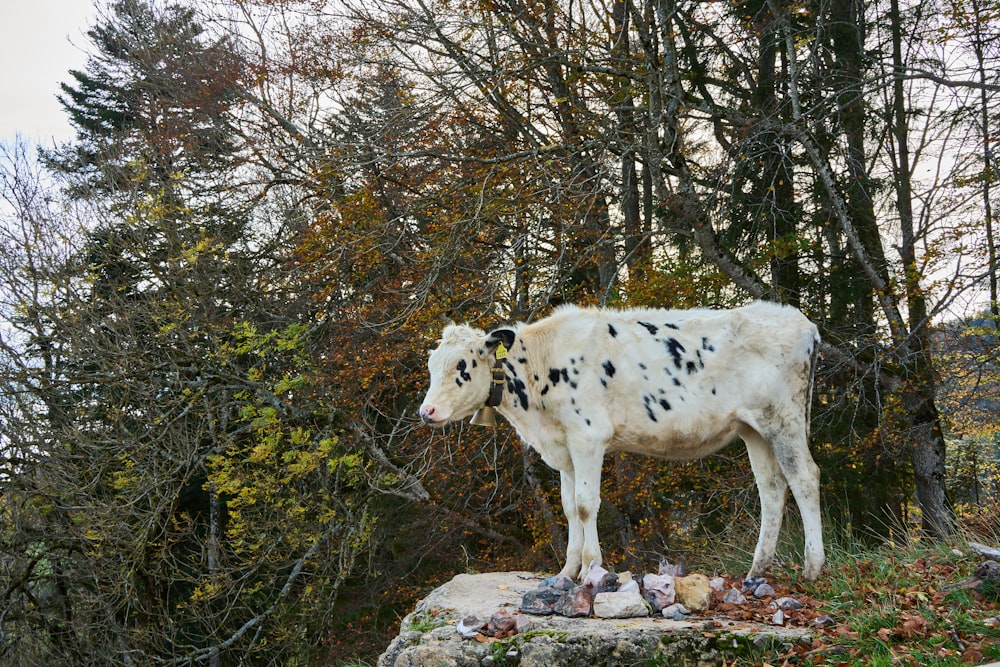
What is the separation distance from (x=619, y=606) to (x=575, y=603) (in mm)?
331

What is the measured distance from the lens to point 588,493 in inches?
284

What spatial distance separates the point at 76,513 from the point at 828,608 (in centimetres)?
1385

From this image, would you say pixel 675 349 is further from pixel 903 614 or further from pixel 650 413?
pixel 903 614

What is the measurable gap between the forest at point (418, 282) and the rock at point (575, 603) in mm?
3745

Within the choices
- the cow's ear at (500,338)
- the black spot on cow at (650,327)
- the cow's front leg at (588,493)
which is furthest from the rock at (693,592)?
the cow's ear at (500,338)

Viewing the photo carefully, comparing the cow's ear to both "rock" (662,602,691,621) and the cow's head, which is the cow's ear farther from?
"rock" (662,602,691,621)

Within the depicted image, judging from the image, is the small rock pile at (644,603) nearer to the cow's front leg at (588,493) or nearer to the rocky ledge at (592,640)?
the rocky ledge at (592,640)

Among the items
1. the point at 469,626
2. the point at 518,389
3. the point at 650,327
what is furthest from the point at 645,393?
the point at 469,626

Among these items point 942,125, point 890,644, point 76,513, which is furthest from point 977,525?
point 76,513

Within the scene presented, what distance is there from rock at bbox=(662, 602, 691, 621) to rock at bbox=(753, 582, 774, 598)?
2.34ft

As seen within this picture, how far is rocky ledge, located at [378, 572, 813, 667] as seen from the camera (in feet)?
19.5

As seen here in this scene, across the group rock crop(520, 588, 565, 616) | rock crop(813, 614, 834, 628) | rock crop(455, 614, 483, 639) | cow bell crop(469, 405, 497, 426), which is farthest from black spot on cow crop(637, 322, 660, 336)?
rock crop(455, 614, 483, 639)

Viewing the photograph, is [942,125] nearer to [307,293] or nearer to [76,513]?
[307,293]

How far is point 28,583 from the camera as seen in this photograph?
57.6 feet
